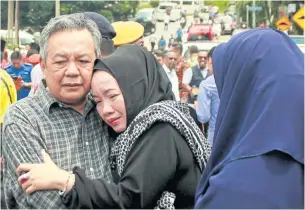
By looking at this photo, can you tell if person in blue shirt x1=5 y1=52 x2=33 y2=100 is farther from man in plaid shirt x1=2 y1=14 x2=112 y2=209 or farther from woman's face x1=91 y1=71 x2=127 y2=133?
woman's face x1=91 y1=71 x2=127 y2=133

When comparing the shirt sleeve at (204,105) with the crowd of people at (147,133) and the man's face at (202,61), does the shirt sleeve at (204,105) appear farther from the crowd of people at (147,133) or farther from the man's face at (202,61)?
the crowd of people at (147,133)

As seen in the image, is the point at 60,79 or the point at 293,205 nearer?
the point at 293,205

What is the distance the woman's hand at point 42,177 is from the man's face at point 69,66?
320 millimetres

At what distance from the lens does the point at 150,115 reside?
6.60 ft

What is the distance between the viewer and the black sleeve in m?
1.93

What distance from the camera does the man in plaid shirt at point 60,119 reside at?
2045 millimetres

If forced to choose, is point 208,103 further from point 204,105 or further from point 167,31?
point 167,31

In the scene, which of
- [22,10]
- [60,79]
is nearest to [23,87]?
[22,10]

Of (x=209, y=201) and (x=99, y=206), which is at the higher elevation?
(x=209, y=201)

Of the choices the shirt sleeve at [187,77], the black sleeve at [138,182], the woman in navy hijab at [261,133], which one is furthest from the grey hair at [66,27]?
the shirt sleeve at [187,77]

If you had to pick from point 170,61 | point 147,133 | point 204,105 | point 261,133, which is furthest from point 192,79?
point 261,133

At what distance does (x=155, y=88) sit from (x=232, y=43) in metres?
0.43

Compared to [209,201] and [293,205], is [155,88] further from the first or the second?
[293,205]

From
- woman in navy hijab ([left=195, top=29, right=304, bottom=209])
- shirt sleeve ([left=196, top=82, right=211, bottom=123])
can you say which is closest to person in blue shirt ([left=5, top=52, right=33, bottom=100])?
shirt sleeve ([left=196, top=82, right=211, bottom=123])
